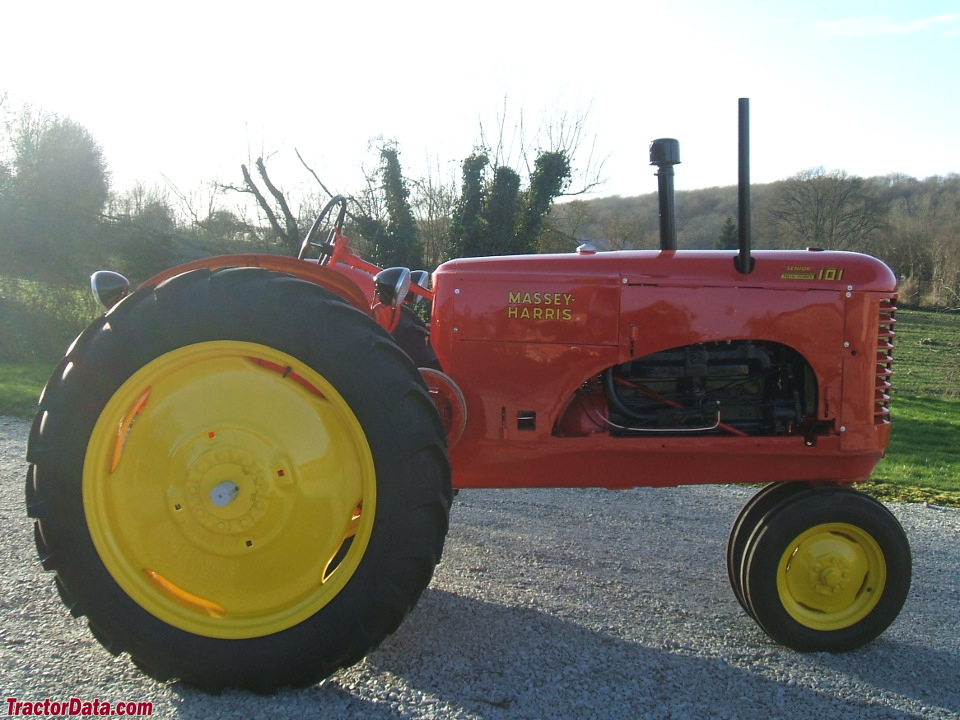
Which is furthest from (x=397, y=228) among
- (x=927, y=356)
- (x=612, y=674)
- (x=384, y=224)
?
(x=612, y=674)

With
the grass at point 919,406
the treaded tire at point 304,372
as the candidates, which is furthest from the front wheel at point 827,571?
the grass at point 919,406

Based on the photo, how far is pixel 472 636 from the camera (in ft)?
10.5

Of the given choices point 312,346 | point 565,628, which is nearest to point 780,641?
point 565,628

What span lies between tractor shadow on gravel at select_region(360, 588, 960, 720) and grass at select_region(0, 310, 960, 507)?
334cm

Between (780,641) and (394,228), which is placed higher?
(394,228)

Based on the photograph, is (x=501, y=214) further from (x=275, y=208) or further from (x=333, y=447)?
(x=333, y=447)

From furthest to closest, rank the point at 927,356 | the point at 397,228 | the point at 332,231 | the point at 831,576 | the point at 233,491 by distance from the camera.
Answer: the point at 927,356 → the point at 397,228 → the point at 332,231 → the point at 831,576 → the point at 233,491

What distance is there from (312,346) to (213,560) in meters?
0.79

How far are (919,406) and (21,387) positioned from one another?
12.4 meters

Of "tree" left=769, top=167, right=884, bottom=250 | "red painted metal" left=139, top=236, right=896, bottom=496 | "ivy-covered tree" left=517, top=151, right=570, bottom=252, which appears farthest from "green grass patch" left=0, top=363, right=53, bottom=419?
A: "tree" left=769, top=167, right=884, bottom=250

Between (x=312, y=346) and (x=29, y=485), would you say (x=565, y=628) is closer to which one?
(x=312, y=346)

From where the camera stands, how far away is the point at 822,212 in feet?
59.1

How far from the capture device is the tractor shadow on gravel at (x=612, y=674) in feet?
8.89

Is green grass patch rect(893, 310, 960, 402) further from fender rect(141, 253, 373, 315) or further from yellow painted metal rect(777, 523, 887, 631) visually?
fender rect(141, 253, 373, 315)
